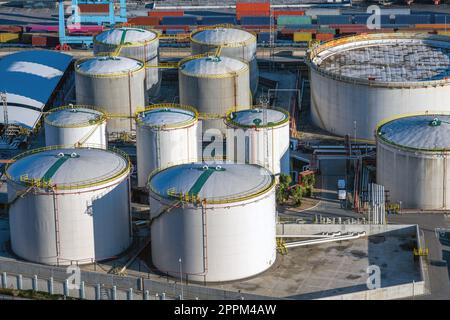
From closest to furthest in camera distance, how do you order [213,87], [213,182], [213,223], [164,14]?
1. [213,223]
2. [213,182]
3. [213,87]
4. [164,14]

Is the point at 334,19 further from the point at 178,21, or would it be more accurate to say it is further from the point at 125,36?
the point at 125,36

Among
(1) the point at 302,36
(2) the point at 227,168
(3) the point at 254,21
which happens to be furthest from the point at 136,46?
(2) the point at 227,168

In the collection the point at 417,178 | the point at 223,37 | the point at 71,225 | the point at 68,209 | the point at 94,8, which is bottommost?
the point at 71,225

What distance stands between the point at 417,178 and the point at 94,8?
73.3 metres

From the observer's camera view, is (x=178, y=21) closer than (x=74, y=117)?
No

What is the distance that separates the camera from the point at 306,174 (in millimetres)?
103750

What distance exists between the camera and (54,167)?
89.6 metres

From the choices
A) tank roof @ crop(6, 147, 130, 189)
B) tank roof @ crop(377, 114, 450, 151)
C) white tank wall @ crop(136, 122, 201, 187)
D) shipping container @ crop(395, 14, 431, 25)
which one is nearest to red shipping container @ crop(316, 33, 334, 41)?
shipping container @ crop(395, 14, 431, 25)

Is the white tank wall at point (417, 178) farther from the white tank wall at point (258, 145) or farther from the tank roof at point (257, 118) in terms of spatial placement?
the tank roof at point (257, 118)

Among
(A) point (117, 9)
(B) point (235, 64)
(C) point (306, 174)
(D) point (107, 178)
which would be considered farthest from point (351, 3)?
(D) point (107, 178)

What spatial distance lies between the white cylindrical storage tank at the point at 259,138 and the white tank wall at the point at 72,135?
1032cm

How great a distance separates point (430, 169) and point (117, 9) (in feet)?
275

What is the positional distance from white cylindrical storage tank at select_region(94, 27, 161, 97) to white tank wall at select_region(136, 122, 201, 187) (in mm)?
19904

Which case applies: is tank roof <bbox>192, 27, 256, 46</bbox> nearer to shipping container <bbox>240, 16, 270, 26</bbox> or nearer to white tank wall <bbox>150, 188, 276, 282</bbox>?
shipping container <bbox>240, 16, 270, 26</bbox>
